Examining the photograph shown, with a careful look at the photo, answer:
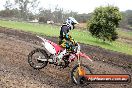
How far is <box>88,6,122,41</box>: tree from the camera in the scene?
29.7 metres

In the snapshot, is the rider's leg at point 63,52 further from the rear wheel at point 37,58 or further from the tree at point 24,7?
the tree at point 24,7

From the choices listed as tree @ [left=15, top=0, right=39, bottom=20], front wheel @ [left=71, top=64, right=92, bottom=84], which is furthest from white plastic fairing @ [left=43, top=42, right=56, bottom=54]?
tree @ [left=15, top=0, right=39, bottom=20]

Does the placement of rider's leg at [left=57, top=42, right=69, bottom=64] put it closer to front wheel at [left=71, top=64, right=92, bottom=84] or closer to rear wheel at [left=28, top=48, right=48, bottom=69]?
rear wheel at [left=28, top=48, right=48, bottom=69]

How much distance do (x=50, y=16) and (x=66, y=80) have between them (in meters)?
83.9

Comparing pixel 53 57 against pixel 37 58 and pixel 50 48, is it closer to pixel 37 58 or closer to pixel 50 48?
pixel 50 48

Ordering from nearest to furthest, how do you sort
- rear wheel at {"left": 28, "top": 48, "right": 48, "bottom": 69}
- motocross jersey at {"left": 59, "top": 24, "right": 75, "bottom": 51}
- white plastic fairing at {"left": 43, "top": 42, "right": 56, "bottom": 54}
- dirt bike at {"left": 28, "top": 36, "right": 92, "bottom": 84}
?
dirt bike at {"left": 28, "top": 36, "right": 92, "bottom": 84}
motocross jersey at {"left": 59, "top": 24, "right": 75, "bottom": 51}
white plastic fairing at {"left": 43, "top": 42, "right": 56, "bottom": 54}
rear wheel at {"left": 28, "top": 48, "right": 48, "bottom": 69}

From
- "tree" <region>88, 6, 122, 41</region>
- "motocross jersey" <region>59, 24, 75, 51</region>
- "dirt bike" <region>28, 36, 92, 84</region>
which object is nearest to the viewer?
"dirt bike" <region>28, 36, 92, 84</region>

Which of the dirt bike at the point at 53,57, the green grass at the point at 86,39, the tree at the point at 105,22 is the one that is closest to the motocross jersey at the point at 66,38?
the dirt bike at the point at 53,57

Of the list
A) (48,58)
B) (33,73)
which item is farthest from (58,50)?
(33,73)

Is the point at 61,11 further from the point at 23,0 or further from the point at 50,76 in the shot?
the point at 50,76

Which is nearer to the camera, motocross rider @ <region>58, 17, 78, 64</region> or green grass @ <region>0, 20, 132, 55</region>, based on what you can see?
motocross rider @ <region>58, 17, 78, 64</region>

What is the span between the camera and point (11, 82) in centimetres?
1020

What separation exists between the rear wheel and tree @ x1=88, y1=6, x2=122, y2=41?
58.7ft

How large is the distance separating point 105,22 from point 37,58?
18.4 metres
